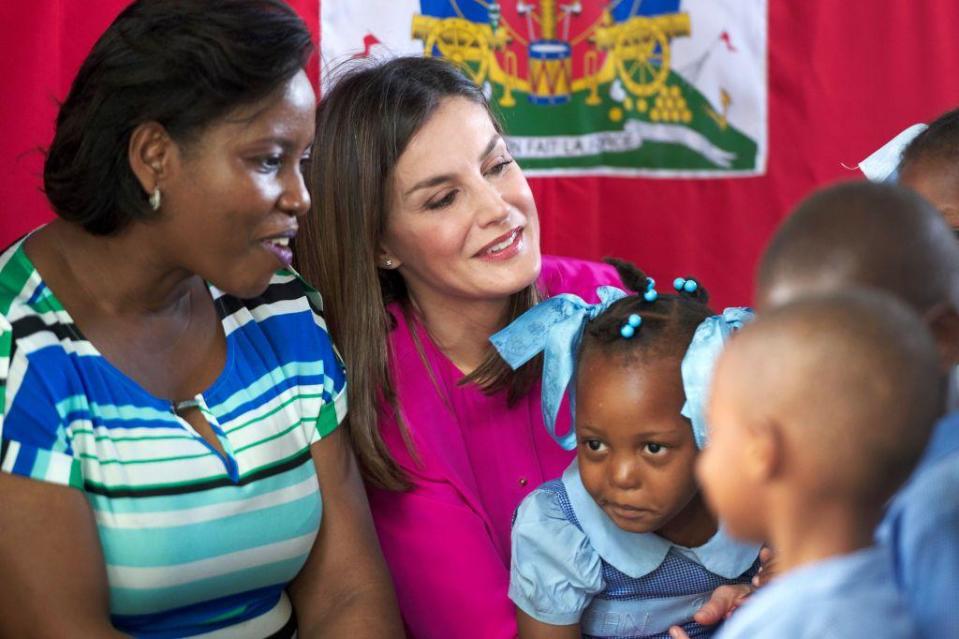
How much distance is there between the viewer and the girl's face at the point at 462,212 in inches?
84.2

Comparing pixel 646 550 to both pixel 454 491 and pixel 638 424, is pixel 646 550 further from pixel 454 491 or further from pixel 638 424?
pixel 454 491

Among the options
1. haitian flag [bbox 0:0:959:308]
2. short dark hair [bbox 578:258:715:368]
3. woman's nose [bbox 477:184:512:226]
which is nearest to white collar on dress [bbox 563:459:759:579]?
short dark hair [bbox 578:258:715:368]

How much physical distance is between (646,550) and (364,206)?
2.51ft

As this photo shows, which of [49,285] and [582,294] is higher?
[49,285]

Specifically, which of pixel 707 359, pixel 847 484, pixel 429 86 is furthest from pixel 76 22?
pixel 847 484

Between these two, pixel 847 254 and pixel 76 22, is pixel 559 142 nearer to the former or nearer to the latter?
pixel 76 22

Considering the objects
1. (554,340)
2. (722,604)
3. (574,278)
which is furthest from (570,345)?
(574,278)

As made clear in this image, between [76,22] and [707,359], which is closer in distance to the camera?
[707,359]

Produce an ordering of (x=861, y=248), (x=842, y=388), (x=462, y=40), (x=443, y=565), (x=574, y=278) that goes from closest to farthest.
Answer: (x=842, y=388), (x=861, y=248), (x=443, y=565), (x=574, y=278), (x=462, y=40)

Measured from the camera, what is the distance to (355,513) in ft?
6.49

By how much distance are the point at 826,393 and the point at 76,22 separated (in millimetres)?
1843

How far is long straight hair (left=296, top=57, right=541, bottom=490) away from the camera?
2.16 meters

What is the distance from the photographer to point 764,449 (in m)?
0.99

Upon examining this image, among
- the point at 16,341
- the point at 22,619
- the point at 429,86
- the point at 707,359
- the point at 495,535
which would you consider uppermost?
the point at 429,86
